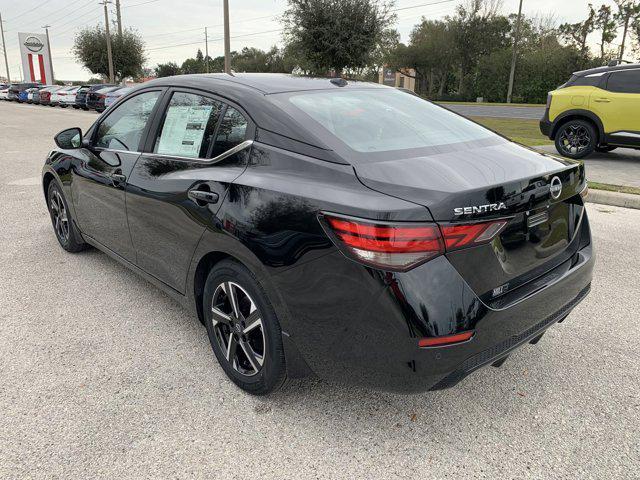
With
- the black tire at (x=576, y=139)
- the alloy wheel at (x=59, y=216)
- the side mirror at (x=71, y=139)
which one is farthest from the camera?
the black tire at (x=576, y=139)

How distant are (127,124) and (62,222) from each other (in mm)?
1725

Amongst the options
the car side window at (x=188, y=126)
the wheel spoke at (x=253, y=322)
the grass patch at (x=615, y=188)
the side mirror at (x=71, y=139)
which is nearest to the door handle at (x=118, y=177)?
the car side window at (x=188, y=126)

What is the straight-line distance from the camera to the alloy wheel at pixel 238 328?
98.6 inches

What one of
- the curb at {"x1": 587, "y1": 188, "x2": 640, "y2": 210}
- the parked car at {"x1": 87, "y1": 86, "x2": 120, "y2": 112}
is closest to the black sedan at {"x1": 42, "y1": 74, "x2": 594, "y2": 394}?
the curb at {"x1": 587, "y1": 188, "x2": 640, "y2": 210}

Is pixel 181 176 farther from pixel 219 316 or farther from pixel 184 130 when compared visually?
pixel 219 316

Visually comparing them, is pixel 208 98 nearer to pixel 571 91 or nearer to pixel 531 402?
pixel 531 402

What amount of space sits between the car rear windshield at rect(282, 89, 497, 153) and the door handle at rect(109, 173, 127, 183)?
138 cm

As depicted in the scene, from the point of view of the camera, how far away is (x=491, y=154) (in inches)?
99.3

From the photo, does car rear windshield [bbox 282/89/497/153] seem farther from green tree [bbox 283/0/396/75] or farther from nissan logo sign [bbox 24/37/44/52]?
nissan logo sign [bbox 24/37/44/52]

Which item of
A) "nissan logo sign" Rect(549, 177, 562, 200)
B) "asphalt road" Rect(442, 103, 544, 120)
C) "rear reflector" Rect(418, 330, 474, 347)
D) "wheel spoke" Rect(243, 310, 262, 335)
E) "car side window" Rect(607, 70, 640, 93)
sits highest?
"car side window" Rect(607, 70, 640, 93)

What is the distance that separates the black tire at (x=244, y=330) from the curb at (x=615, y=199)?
6202 mm

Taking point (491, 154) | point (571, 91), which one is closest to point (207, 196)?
point (491, 154)

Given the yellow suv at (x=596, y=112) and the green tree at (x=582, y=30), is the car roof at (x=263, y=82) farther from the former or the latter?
the green tree at (x=582, y=30)

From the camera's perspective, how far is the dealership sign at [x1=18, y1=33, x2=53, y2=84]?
2697 inches
